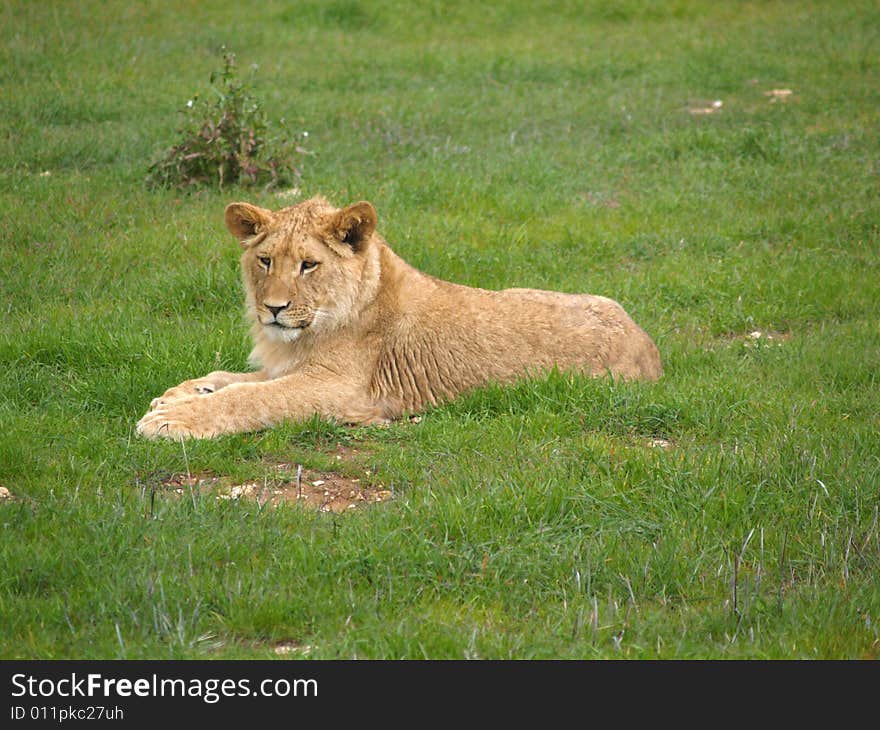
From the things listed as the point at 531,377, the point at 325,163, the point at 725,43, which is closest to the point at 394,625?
the point at 531,377

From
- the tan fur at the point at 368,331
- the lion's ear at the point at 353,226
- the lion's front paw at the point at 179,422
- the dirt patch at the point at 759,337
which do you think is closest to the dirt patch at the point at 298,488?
the lion's front paw at the point at 179,422

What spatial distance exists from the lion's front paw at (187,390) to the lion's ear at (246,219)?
83 centimetres

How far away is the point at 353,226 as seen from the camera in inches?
273

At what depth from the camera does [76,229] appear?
983 cm

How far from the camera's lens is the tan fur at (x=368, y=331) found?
680 centimetres

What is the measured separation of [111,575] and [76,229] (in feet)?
18.6

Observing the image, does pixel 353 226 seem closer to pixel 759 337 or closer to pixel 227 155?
pixel 759 337

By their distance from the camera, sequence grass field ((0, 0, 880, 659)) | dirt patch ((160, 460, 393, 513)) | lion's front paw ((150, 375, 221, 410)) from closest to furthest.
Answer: grass field ((0, 0, 880, 659)) → dirt patch ((160, 460, 393, 513)) → lion's front paw ((150, 375, 221, 410))

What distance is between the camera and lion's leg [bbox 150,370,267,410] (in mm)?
6707

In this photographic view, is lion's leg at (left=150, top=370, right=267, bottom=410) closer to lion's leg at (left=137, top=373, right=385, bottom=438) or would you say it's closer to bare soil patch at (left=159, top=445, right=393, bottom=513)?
lion's leg at (left=137, top=373, right=385, bottom=438)

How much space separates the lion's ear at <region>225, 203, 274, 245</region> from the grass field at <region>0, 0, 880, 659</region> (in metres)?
0.96

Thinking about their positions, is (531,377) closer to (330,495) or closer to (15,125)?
(330,495)

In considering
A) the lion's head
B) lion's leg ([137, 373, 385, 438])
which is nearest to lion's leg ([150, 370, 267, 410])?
lion's leg ([137, 373, 385, 438])

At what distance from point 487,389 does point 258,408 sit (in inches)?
52.5
